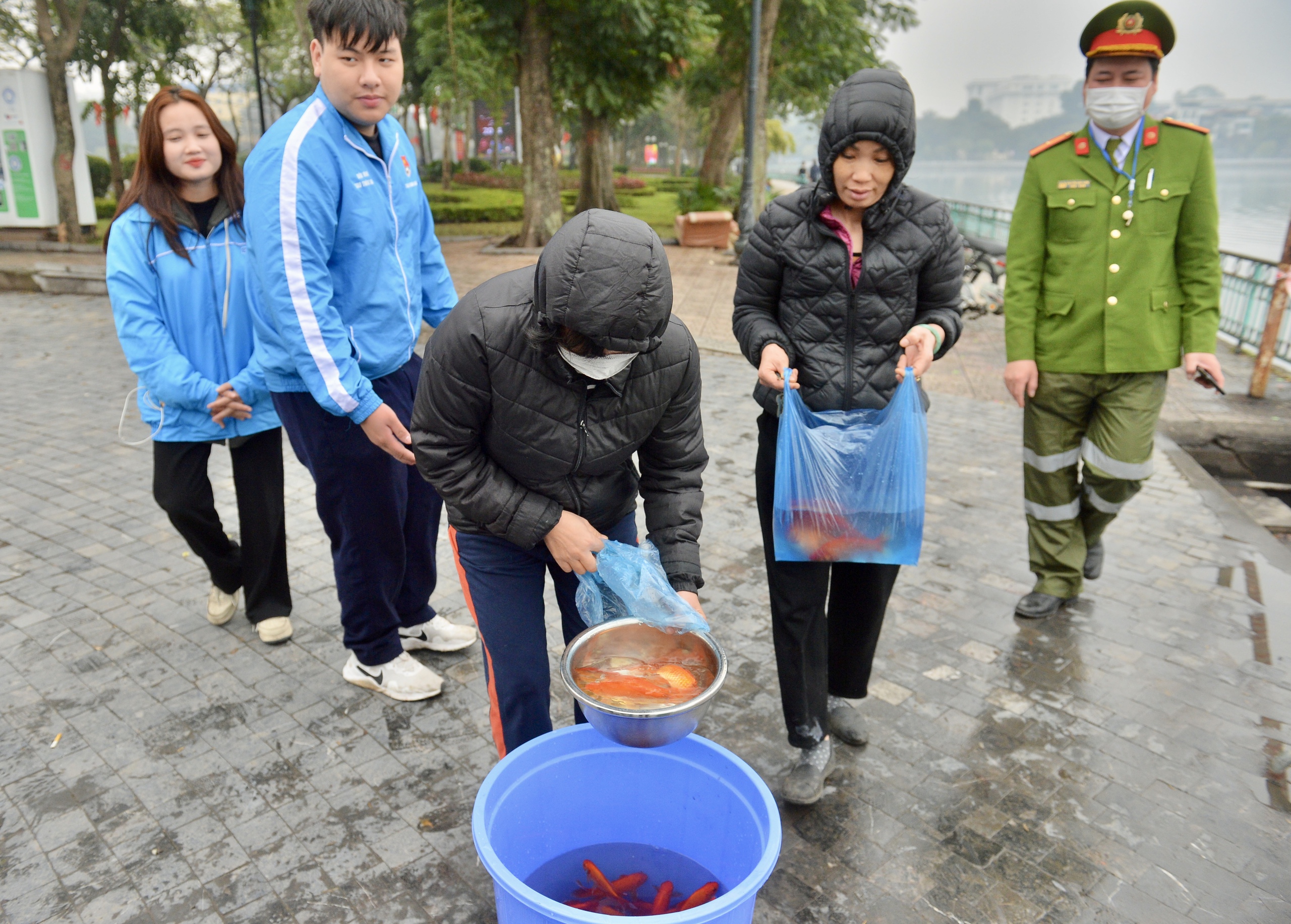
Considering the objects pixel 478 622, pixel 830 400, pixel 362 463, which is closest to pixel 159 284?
pixel 362 463

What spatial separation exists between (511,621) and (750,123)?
45.9ft

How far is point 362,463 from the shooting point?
3.03m

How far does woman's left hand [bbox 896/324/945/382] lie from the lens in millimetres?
2637

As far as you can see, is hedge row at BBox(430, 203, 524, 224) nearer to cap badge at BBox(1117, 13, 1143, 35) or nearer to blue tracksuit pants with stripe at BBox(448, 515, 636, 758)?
cap badge at BBox(1117, 13, 1143, 35)

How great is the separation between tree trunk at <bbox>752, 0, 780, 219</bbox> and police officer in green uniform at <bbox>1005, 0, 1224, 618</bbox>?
39.7 feet

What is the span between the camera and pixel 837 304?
8.75 feet

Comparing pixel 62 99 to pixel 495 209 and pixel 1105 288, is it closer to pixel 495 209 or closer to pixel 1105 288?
pixel 495 209

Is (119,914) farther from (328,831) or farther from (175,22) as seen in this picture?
(175,22)

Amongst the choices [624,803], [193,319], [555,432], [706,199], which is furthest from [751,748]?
[706,199]

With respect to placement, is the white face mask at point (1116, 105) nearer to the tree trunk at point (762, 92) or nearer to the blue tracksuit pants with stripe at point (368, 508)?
the blue tracksuit pants with stripe at point (368, 508)

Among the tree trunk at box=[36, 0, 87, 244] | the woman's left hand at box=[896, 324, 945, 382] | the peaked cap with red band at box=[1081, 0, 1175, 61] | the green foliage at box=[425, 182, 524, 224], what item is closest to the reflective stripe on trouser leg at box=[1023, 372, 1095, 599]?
the peaked cap with red band at box=[1081, 0, 1175, 61]

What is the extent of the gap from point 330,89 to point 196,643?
7.61 feet

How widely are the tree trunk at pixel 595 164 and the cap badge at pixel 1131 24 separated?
15.7m

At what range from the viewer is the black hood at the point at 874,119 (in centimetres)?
243
